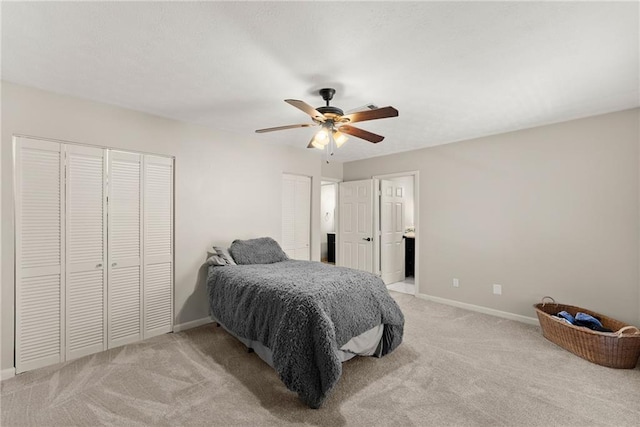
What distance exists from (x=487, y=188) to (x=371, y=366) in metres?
2.79

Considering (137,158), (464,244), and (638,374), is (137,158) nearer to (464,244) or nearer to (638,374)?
(464,244)

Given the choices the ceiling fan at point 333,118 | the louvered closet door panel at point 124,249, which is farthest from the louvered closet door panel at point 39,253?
the ceiling fan at point 333,118

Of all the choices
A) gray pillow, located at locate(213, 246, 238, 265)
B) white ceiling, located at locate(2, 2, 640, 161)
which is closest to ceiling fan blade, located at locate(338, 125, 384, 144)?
white ceiling, located at locate(2, 2, 640, 161)

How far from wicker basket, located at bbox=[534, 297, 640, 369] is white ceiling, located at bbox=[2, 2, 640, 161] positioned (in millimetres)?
2086

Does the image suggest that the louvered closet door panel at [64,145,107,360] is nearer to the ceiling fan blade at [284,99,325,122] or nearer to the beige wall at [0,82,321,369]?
the beige wall at [0,82,321,369]

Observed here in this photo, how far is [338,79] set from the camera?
7.43 feet

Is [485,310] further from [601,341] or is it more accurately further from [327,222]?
[327,222]

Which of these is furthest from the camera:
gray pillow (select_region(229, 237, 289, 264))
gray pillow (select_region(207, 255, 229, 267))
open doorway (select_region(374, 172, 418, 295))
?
open doorway (select_region(374, 172, 418, 295))

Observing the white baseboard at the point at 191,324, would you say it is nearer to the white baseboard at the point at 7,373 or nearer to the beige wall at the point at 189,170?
the beige wall at the point at 189,170

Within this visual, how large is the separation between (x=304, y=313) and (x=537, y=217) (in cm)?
312

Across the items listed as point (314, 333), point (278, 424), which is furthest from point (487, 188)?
point (278, 424)

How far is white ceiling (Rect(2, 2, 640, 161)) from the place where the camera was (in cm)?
154

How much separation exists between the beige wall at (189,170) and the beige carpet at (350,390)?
668 mm

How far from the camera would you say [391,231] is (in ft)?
17.5
